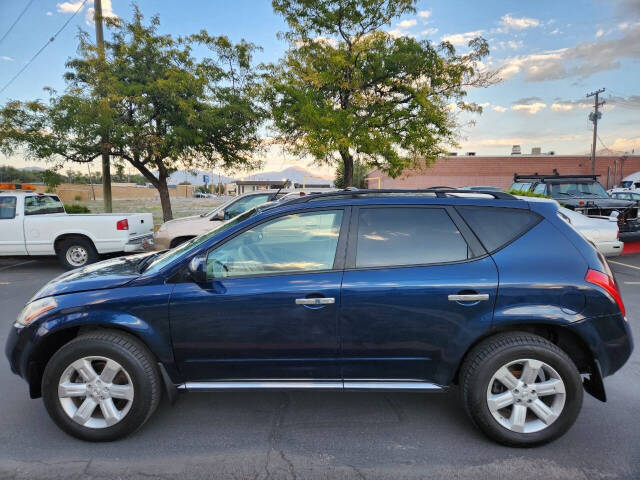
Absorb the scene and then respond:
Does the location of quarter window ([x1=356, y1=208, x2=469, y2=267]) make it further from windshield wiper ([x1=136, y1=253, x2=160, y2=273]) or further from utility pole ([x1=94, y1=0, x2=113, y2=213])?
utility pole ([x1=94, y1=0, x2=113, y2=213])

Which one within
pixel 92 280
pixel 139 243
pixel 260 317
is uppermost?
pixel 92 280

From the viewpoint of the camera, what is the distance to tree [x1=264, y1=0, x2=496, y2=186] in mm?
12383

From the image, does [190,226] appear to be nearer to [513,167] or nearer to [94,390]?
[94,390]

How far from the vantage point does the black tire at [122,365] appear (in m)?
2.65

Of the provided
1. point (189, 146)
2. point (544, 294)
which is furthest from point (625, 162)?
Result: point (544, 294)

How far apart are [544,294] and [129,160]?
13194 millimetres

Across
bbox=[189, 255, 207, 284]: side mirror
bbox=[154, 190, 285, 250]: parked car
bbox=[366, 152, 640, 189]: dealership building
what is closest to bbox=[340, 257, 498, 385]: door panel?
bbox=[189, 255, 207, 284]: side mirror

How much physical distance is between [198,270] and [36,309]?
45.9 inches

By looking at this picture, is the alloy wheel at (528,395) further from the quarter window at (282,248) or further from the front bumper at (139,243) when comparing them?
the front bumper at (139,243)

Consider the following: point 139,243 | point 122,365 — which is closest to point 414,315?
point 122,365

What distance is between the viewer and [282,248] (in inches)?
113

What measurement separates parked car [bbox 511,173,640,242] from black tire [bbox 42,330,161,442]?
10.4 meters

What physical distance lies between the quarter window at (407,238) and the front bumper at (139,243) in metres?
7.07

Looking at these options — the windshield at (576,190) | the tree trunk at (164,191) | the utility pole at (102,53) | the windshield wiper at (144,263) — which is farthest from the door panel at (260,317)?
the tree trunk at (164,191)
